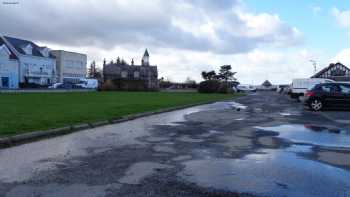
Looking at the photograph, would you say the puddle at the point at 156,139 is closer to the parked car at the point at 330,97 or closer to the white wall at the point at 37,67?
the parked car at the point at 330,97

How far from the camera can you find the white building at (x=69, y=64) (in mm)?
Result: 106431

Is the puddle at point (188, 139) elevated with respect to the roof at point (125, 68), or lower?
lower

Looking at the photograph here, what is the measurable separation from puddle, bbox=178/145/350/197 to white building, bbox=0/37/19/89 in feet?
245

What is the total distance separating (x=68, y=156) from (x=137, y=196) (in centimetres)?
338

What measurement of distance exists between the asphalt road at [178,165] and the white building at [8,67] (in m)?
69.8

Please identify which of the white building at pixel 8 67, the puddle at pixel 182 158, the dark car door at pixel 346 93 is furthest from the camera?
the white building at pixel 8 67

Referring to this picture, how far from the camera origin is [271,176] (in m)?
7.10

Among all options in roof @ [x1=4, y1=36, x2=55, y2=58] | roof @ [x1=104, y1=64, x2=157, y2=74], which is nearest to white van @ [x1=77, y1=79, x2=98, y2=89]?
roof @ [x1=4, y1=36, x2=55, y2=58]

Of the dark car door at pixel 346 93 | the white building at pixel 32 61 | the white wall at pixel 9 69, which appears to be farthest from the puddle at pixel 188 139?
the white building at pixel 32 61

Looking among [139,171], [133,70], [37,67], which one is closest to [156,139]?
[139,171]

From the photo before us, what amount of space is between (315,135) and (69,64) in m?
101

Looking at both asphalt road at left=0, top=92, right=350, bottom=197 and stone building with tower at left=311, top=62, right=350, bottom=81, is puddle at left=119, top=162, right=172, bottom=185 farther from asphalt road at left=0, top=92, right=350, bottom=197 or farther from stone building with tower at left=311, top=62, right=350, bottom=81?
stone building with tower at left=311, top=62, right=350, bottom=81

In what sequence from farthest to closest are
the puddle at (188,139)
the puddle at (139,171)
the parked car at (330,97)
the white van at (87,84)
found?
1. the white van at (87,84)
2. the parked car at (330,97)
3. the puddle at (188,139)
4. the puddle at (139,171)

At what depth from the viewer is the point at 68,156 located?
8.83 metres
